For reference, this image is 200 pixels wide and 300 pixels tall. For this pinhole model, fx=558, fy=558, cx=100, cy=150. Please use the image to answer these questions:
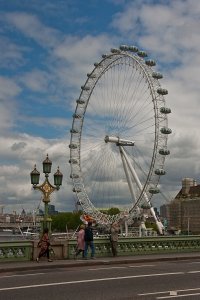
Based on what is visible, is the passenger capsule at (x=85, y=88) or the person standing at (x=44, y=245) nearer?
the person standing at (x=44, y=245)

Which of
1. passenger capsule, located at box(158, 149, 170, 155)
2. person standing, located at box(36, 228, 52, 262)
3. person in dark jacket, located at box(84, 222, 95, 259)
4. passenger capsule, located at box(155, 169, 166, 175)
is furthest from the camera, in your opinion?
passenger capsule, located at box(155, 169, 166, 175)

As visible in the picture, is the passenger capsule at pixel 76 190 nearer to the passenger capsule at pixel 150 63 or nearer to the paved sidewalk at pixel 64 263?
the passenger capsule at pixel 150 63

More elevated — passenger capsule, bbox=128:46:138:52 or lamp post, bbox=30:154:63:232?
passenger capsule, bbox=128:46:138:52

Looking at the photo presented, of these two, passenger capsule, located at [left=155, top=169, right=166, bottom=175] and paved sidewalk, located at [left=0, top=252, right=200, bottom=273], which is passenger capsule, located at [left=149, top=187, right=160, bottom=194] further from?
paved sidewalk, located at [left=0, top=252, right=200, bottom=273]

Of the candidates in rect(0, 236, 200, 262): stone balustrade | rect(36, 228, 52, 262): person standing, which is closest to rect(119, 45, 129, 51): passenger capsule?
rect(0, 236, 200, 262): stone balustrade

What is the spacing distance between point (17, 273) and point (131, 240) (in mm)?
11178

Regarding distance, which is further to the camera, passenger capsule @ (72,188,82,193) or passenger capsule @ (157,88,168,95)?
passenger capsule @ (72,188,82,193)

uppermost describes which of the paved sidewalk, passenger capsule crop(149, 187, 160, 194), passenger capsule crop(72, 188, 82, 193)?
passenger capsule crop(72, 188, 82, 193)

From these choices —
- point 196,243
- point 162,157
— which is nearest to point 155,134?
point 162,157

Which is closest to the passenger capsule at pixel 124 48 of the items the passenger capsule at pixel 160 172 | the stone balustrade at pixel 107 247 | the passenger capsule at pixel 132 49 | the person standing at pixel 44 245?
the passenger capsule at pixel 132 49

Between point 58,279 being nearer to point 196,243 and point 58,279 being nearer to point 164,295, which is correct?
point 164,295

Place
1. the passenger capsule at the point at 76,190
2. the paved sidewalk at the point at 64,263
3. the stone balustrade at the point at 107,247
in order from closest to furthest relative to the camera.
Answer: the paved sidewalk at the point at 64,263 → the stone balustrade at the point at 107,247 → the passenger capsule at the point at 76,190

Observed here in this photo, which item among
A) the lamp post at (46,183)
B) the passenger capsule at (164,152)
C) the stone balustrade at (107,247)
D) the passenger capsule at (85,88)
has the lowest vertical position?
the stone balustrade at (107,247)

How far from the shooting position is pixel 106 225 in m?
79.9
